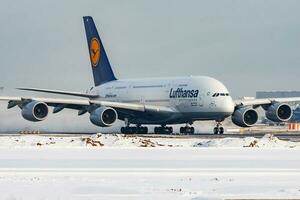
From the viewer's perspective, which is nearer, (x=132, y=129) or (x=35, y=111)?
(x=35, y=111)

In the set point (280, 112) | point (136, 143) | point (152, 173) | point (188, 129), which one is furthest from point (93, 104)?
point (152, 173)

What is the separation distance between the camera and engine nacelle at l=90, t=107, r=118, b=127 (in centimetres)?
6481

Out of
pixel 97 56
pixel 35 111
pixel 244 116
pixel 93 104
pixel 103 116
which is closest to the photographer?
pixel 35 111

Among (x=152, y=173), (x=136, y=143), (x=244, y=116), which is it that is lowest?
(x=152, y=173)

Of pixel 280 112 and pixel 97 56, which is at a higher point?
pixel 97 56

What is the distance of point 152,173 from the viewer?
26.9m

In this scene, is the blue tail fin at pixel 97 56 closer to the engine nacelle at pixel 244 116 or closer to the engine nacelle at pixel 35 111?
the engine nacelle at pixel 244 116

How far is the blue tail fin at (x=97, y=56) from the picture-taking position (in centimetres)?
7812

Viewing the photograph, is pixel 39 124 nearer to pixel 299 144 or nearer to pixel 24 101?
pixel 24 101

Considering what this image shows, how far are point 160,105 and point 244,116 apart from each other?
6432 mm

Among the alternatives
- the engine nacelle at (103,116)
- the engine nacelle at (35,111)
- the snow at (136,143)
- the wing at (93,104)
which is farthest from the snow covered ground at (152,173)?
the wing at (93,104)

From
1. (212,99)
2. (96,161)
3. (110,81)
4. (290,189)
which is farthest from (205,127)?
(290,189)

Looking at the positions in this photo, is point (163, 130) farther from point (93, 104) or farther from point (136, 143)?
point (136, 143)

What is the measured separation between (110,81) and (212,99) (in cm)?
1394
